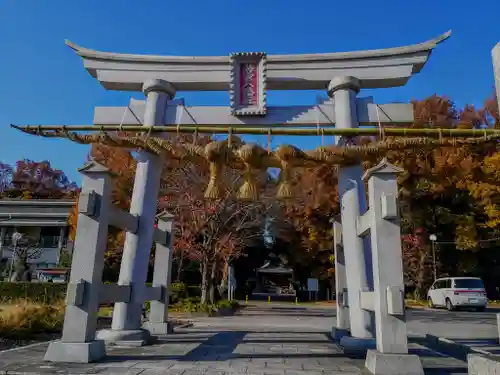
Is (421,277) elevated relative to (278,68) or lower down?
lower down

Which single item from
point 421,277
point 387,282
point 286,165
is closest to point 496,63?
point 387,282

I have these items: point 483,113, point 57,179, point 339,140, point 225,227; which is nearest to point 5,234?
point 57,179

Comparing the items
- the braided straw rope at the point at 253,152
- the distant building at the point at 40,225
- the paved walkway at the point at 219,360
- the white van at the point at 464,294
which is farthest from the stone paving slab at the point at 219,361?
the distant building at the point at 40,225

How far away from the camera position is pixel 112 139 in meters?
→ 6.17

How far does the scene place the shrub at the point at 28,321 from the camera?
834 cm

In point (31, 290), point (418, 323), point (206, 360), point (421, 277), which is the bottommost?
point (418, 323)

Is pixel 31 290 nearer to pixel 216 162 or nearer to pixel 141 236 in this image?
pixel 141 236

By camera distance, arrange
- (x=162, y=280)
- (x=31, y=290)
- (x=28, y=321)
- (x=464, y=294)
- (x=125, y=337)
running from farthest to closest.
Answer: (x=31, y=290), (x=464, y=294), (x=28, y=321), (x=162, y=280), (x=125, y=337)

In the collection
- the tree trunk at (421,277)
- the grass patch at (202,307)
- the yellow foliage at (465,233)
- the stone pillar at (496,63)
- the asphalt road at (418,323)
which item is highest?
the yellow foliage at (465,233)

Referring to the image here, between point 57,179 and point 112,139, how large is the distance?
43.2 metres

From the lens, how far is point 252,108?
7207mm

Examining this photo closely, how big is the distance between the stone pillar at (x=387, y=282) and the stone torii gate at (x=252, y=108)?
0.77m

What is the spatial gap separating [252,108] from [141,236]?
121 inches

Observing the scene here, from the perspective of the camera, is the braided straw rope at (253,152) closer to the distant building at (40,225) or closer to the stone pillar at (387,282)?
the stone pillar at (387,282)
